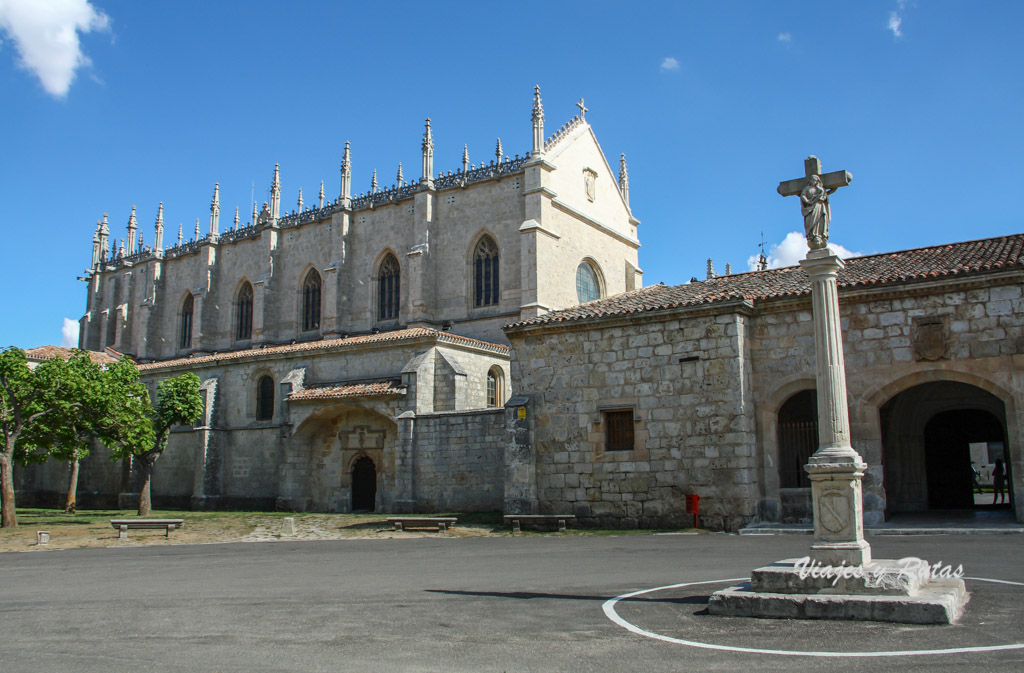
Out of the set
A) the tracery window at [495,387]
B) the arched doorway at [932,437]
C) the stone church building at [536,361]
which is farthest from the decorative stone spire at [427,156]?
the arched doorway at [932,437]

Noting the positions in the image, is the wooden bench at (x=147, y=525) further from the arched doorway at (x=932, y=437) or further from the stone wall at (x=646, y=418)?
the arched doorway at (x=932, y=437)

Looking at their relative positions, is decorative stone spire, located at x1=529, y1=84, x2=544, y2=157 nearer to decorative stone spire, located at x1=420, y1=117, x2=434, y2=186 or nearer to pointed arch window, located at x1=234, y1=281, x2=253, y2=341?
decorative stone spire, located at x1=420, y1=117, x2=434, y2=186

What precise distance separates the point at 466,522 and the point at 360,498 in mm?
8830

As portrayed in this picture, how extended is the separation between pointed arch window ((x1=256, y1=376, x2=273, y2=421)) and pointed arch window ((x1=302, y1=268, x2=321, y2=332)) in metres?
9.40

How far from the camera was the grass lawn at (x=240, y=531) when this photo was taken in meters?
19.4

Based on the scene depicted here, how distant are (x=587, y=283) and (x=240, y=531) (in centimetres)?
2128

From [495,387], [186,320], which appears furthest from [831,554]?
[186,320]

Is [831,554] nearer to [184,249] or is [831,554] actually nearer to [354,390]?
[354,390]

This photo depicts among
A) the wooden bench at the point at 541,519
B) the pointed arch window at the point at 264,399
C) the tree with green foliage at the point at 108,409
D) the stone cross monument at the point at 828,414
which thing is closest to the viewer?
the stone cross monument at the point at 828,414

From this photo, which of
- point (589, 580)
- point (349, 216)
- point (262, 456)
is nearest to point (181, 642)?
point (589, 580)

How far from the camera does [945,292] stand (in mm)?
16531

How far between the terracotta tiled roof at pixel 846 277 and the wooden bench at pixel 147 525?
10.3 m

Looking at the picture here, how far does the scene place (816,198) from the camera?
9.10 meters

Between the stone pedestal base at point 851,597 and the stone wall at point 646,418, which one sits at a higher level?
the stone wall at point 646,418
